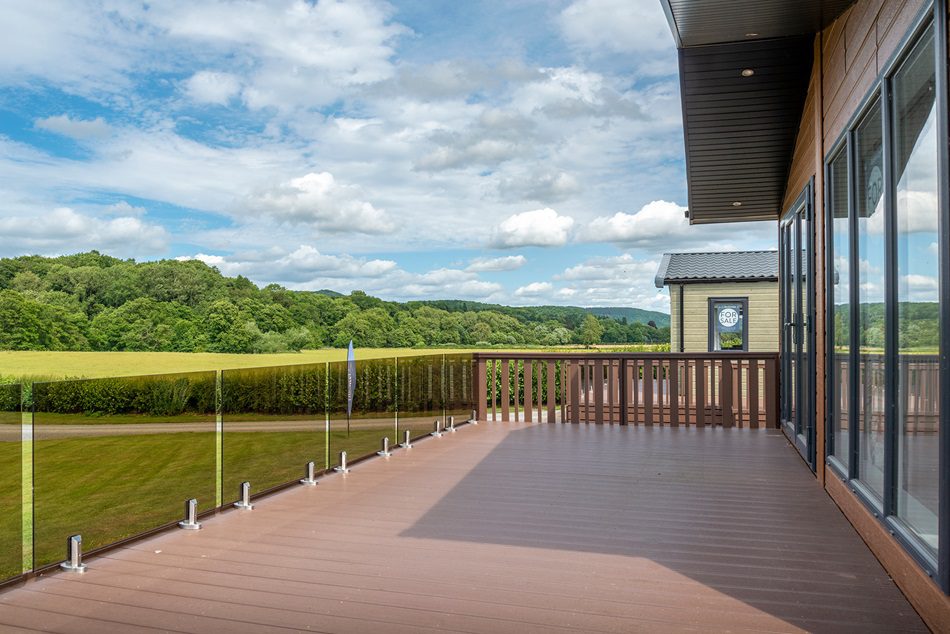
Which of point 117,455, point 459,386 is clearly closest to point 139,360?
point 459,386

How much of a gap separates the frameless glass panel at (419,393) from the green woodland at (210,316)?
420 inches

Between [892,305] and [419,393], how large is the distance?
4658 millimetres

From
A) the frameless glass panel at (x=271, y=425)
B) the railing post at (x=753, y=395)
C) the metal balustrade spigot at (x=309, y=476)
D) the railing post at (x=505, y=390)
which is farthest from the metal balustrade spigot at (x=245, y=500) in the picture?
the railing post at (x=753, y=395)

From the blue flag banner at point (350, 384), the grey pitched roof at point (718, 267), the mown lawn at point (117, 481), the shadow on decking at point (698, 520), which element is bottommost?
the shadow on decking at point (698, 520)

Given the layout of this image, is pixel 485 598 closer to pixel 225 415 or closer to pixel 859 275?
pixel 225 415

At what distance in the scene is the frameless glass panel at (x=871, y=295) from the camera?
126 inches

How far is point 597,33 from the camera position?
13.7m

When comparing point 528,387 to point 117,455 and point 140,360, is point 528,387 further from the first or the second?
point 140,360

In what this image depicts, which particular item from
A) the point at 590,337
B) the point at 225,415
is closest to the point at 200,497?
the point at 225,415

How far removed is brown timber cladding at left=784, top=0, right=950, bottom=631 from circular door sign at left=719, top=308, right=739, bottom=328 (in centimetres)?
693

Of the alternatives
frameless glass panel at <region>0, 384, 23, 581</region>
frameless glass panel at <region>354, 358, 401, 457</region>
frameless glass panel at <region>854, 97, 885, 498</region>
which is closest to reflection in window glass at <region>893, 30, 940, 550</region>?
frameless glass panel at <region>854, 97, 885, 498</region>

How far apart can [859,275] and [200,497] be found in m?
3.76

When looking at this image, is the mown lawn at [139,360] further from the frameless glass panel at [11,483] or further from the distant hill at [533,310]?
the frameless glass panel at [11,483]

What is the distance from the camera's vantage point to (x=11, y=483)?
2.89 m
